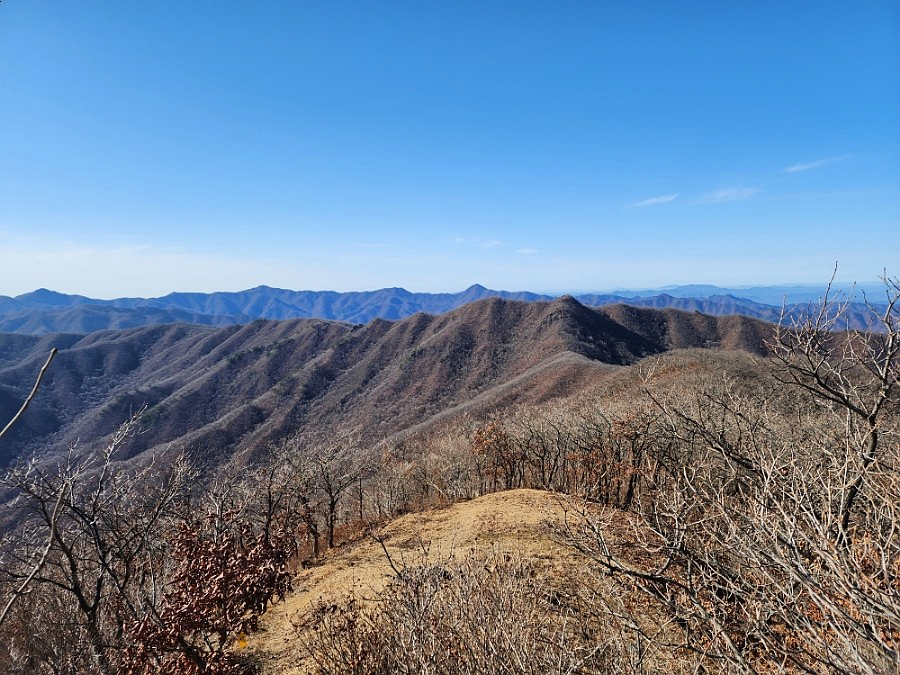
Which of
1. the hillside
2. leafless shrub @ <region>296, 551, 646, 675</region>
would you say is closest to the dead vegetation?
leafless shrub @ <region>296, 551, 646, 675</region>

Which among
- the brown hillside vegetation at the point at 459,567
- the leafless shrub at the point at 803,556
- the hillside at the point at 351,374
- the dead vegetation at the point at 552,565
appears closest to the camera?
the leafless shrub at the point at 803,556

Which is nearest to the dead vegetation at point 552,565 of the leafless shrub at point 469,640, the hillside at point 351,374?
the leafless shrub at point 469,640

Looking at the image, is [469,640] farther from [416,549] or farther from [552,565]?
Answer: [416,549]

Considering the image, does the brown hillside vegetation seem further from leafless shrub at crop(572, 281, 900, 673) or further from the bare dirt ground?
leafless shrub at crop(572, 281, 900, 673)

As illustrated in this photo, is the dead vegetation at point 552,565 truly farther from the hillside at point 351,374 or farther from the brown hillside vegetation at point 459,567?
the hillside at point 351,374

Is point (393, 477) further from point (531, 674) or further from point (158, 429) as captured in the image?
point (158, 429)
